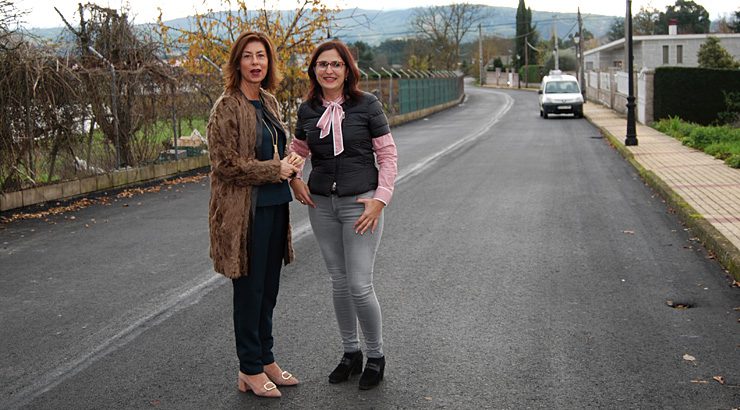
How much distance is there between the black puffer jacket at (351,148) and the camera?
485 centimetres

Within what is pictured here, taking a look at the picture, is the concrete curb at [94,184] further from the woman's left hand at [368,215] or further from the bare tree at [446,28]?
the bare tree at [446,28]

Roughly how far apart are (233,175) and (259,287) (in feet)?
2.11

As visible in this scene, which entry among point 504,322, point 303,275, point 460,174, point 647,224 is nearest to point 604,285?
point 504,322

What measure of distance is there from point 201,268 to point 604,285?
3633 millimetres

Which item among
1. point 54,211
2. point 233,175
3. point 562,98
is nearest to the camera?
point 233,175

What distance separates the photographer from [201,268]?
8375 mm

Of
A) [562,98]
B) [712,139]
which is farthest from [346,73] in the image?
[562,98]

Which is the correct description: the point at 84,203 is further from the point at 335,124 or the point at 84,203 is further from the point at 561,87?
the point at 561,87

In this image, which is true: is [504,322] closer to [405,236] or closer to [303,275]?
[303,275]

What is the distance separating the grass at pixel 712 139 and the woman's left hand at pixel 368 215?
12245 millimetres

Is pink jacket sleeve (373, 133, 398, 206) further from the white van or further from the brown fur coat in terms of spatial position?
the white van

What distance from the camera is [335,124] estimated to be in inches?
190

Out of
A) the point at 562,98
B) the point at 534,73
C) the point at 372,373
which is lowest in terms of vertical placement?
the point at 372,373

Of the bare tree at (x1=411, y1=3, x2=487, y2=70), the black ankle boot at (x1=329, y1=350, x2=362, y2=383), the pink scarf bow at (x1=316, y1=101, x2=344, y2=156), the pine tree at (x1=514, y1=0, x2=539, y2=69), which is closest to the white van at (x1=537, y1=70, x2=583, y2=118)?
the black ankle boot at (x1=329, y1=350, x2=362, y2=383)
